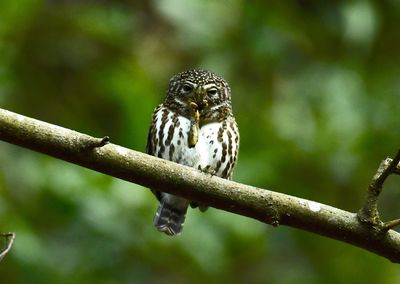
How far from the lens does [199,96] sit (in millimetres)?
6184

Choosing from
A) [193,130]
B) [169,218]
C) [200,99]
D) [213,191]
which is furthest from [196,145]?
[213,191]

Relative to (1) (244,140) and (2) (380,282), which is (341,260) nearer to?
(2) (380,282)

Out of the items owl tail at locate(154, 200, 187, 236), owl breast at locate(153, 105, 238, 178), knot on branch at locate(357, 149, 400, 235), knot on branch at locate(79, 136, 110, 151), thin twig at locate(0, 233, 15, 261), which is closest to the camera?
thin twig at locate(0, 233, 15, 261)

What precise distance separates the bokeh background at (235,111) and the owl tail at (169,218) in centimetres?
59

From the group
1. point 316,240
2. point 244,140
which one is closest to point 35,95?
point 244,140

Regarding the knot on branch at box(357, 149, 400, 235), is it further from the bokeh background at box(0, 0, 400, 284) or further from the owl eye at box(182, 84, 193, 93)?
the bokeh background at box(0, 0, 400, 284)

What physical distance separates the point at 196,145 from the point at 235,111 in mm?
2698

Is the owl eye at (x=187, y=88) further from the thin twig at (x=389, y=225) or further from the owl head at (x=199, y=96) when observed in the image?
the thin twig at (x=389, y=225)

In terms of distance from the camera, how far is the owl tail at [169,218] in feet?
21.0

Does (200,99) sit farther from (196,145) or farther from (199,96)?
(196,145)

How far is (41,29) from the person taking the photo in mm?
8719

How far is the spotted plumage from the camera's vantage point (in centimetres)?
596

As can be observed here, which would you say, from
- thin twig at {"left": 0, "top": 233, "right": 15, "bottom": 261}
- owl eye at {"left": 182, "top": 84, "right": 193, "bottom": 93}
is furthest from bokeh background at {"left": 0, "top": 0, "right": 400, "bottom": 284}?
thin twig at {"left": 0, "top": 233, "right": 15, "bottom": 261}

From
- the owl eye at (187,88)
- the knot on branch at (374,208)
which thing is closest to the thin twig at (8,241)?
the knot on branch at (374,208)
